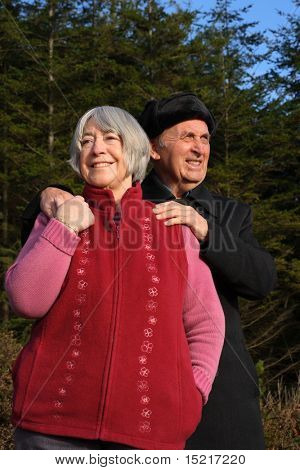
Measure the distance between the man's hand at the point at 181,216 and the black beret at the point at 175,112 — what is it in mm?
783

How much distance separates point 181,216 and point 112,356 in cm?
52

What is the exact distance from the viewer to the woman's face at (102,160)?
182 cm

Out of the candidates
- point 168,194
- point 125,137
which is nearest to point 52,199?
point 125,137

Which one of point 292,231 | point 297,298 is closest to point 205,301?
point 292,231

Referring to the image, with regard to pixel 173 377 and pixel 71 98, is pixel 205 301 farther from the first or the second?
pixel 71 98

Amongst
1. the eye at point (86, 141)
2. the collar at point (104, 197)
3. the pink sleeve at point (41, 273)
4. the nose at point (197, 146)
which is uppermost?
the eye at point (86, 141)

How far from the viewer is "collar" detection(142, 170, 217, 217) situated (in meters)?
2.53

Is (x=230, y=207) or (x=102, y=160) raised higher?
(x=102, y=160)

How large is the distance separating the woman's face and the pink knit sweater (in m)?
0.20

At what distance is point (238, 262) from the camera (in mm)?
2141

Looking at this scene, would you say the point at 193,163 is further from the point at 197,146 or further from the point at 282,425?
the point at 282,425

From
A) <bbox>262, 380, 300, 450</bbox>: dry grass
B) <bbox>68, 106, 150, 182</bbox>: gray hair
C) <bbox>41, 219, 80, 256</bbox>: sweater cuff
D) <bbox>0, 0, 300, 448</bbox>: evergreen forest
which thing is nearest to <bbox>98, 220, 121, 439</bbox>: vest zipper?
<bbox>41, 219, 80, 256</bbox>: sweater cuff

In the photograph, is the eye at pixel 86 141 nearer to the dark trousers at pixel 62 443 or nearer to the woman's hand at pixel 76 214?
the woman's hand at pixel 76 214

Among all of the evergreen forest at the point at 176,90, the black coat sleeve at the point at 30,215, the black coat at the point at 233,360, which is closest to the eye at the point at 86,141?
the black coat sleeve at the point at 30,215
